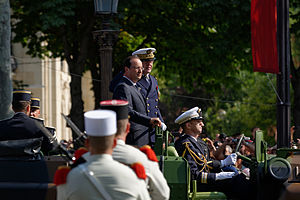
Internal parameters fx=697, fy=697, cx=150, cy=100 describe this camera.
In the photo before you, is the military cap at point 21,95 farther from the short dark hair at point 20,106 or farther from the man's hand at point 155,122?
the man's hand at point 155,122

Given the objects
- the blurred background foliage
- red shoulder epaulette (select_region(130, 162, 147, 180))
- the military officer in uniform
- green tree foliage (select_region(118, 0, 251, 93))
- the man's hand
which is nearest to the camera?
the military officer in uniform

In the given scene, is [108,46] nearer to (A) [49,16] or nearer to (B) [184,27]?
(A) [49,16]

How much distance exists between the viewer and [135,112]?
7.81 metres

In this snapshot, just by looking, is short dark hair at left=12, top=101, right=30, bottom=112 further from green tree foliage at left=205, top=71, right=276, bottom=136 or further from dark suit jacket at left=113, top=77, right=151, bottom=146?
green tree foliage at left=205, top=71, right=276, bottom=136

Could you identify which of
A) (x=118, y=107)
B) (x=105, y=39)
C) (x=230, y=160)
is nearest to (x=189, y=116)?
(x=230, y=160)

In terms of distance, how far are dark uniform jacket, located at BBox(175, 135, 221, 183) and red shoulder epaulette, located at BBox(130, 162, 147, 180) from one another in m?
3.33

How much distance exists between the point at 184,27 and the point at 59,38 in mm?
4128

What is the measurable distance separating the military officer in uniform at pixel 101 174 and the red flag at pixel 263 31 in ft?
29.0

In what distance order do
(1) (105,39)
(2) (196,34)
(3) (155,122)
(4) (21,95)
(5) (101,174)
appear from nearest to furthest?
(5) (101,174)
(3) (155,122)
(4) (21,95)
(1) (105,39)
(2) (196,34)

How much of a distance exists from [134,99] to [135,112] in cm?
34

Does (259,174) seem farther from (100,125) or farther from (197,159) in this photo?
(100,125)

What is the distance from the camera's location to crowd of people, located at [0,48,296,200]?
4379 mm

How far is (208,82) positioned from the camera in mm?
23688

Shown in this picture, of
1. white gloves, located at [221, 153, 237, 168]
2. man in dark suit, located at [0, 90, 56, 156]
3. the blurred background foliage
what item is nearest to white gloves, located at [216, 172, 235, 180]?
white gloves, located at [221, 153, 237, 168]
